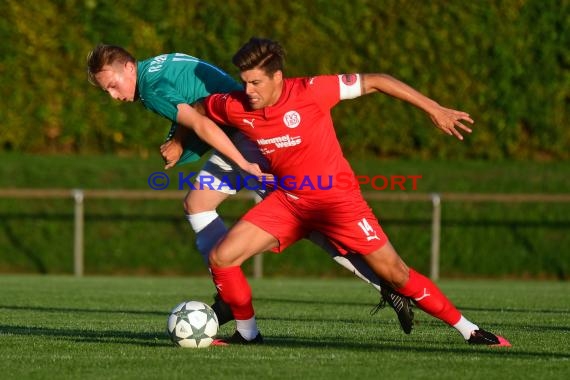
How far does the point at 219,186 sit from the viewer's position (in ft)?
27.6

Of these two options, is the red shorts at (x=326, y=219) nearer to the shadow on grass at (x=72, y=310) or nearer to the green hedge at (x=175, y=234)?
the shadow on grass at (x=72, y=310)

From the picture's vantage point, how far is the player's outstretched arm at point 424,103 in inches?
286

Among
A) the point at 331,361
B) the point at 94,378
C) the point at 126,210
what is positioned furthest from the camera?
the point at 126,210

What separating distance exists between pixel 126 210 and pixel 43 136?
6.70 feet

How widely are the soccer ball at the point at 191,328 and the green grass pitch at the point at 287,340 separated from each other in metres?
0.12

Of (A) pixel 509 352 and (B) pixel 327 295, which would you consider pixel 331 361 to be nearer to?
(A) pixel 509 352

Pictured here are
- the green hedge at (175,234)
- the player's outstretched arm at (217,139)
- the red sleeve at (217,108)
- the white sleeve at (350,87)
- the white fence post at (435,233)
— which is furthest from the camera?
the green hedge at (175,234)

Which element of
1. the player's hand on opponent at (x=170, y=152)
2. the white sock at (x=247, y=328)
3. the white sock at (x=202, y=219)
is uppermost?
the player's hand on opponent at (x=170, y=152)

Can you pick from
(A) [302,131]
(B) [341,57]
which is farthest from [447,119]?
(B) [341,57]

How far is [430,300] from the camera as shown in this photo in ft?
24.6

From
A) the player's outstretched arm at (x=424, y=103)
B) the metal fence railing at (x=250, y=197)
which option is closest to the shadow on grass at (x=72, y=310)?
the player's outstretched arm at (x=424, y=103)

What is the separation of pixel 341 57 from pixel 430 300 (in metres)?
11.6

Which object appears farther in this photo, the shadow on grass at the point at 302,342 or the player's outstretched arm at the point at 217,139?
the player's outstretched arm at the point at 217,139

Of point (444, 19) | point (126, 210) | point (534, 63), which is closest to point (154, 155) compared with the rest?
point (126, 210)
